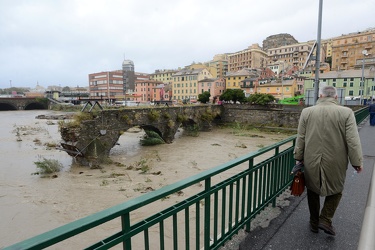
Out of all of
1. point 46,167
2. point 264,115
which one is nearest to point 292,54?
point 264,115

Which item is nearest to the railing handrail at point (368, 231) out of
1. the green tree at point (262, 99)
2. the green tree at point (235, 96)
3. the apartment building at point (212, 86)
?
the green tree at point (262, 99)

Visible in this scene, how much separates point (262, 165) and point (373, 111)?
14.9m

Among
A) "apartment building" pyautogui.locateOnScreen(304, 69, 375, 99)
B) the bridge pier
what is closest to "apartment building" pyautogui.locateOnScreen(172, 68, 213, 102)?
"apartment building" pyautogui.locateOnScreen(304, 69, 375, 99)

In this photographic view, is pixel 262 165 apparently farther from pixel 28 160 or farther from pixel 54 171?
pixel 28 160

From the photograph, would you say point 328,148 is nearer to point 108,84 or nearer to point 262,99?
point 262,99

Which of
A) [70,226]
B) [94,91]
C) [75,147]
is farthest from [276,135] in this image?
[94,91]

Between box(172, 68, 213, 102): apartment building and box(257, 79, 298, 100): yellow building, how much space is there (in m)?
17.0

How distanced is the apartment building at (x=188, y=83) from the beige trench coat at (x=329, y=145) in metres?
59.2

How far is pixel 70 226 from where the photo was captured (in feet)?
4.21

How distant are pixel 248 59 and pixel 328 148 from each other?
99210mm

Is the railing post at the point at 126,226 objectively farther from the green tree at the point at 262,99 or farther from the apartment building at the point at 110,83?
the apartment building at the point at 110,83

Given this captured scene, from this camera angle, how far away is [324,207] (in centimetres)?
304

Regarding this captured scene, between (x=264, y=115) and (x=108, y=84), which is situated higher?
(x=108, y=84)

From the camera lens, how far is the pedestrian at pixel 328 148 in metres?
2.74
